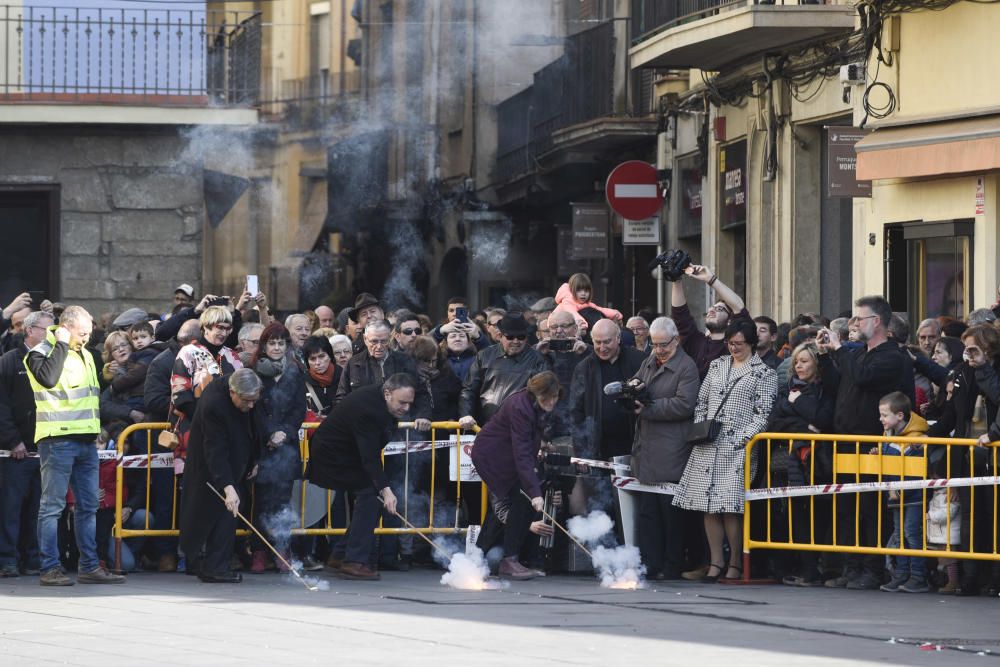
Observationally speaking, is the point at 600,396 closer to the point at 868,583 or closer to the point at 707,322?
the point at 707,322

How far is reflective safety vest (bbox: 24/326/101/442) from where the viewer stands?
1246 cm

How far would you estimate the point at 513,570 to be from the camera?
515 inches

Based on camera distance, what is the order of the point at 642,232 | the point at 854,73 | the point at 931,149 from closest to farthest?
the point at 931,149
the point at 854,73
the point at 642,232

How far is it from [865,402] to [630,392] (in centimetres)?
143

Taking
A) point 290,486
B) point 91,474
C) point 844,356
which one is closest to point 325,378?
point 290,486

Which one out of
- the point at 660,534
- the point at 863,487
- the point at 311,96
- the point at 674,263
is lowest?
the point at 660,534

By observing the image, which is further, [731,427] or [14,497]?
[14,497]

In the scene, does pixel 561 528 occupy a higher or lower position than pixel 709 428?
lower

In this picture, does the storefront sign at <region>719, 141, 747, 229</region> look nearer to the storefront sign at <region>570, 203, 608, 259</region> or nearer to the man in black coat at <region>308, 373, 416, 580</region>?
the storefront sign at <region>570, 203, 608, 259</region>

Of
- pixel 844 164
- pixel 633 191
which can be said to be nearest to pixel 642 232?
pixel 633 191

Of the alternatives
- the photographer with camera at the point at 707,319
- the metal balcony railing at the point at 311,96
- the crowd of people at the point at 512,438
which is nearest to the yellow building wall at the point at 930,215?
the crowd of people at the point at 512,438

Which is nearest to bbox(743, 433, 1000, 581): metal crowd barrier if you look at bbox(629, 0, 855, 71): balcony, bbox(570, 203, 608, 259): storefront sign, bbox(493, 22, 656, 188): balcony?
bbox(629, 0, 855, 71): balcony

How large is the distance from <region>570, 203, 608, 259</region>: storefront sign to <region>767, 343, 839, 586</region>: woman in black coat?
38.9 ft

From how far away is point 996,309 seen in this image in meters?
13.6
